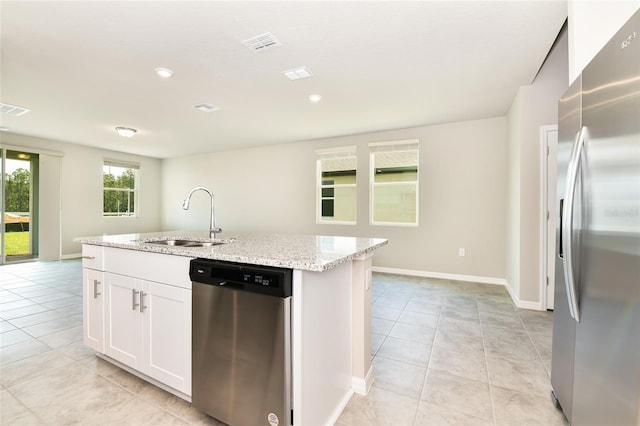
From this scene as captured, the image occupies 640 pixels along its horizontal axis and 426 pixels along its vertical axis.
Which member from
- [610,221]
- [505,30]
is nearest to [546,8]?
[505,30]

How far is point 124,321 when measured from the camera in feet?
6.30

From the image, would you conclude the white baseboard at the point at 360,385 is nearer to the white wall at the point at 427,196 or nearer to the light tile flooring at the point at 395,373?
the light tile flooring at the point at 395,373

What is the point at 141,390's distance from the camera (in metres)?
1.83

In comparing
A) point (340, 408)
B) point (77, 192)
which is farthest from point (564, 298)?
point (77, 192)

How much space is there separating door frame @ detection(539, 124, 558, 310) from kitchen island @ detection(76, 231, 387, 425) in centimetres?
259

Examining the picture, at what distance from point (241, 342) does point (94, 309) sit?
1.51 metres

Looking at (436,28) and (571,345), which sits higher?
(436,28)

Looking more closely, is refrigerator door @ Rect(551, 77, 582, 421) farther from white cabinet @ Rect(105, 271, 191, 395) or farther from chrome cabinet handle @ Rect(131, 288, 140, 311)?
chrome cabinet handle @ Rect(131, 288, 140, 311)

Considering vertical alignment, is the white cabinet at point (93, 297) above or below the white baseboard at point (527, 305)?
above

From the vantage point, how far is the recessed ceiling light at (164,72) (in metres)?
2.89

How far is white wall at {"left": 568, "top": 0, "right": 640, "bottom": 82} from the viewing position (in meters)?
1.44

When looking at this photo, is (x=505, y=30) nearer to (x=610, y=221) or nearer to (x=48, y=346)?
(x=610, y=221)

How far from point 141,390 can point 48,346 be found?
129 centimetres

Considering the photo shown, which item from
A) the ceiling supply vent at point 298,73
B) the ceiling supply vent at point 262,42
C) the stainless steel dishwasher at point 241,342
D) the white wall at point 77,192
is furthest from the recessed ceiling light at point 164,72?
the white wall at point 77,192
